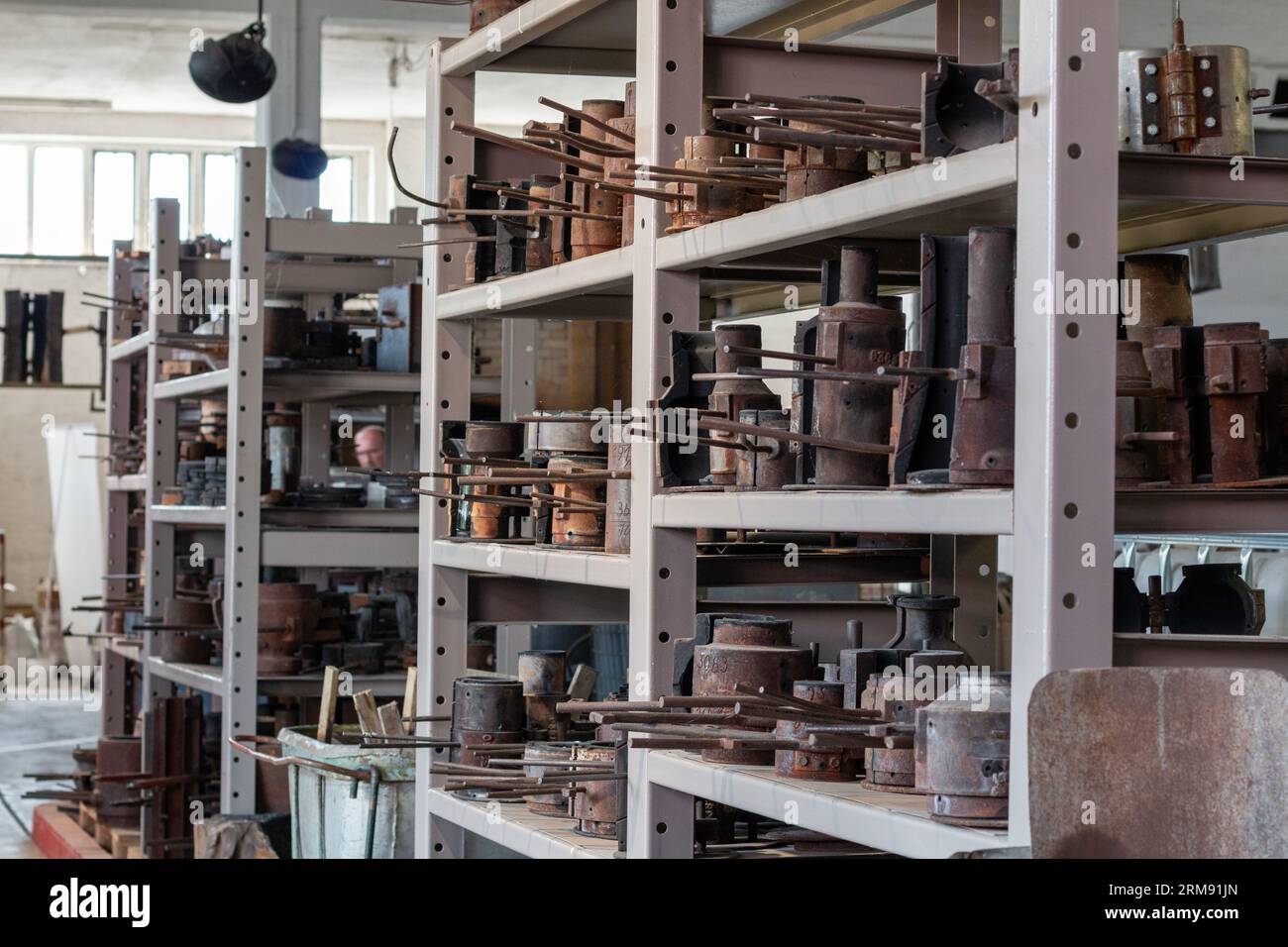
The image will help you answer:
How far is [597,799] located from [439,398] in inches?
43.6

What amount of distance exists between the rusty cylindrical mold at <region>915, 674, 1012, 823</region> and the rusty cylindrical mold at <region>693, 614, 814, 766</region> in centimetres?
47

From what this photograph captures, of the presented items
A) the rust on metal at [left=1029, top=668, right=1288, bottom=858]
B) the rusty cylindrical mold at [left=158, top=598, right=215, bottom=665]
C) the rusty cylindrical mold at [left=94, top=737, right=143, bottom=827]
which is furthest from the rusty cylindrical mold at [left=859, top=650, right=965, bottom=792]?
the rusty cylindrical mold at [left=94, top=737, right=143, bottom=827]

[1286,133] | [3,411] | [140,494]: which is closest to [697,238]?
[1286,133]

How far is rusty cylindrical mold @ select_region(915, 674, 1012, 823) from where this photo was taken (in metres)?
1.97

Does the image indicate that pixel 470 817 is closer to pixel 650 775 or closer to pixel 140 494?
pixel 650 775

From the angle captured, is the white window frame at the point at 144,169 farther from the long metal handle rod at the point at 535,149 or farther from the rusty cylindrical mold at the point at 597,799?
the rusty cylindrical mold at the point at 597,799

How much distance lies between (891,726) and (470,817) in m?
1.37

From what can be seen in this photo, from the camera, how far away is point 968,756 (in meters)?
1.99

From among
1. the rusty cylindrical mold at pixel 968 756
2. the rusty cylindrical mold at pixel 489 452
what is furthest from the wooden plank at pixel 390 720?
the rusty cylindrical mold at pixel 968 756

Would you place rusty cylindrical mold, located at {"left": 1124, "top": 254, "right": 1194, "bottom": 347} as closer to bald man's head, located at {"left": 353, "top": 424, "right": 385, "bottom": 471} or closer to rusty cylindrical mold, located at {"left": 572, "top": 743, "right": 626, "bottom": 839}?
rusty cylindrical mold, located at {"left": 572, "top": 743, "right": 626, "bottom": 839}

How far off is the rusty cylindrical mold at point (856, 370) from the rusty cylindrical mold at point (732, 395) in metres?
0.22

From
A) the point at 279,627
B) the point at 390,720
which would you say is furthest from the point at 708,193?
the point at 279,627

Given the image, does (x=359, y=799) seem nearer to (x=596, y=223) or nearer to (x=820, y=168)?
(x=596, y=223)

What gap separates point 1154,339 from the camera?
2.49m
